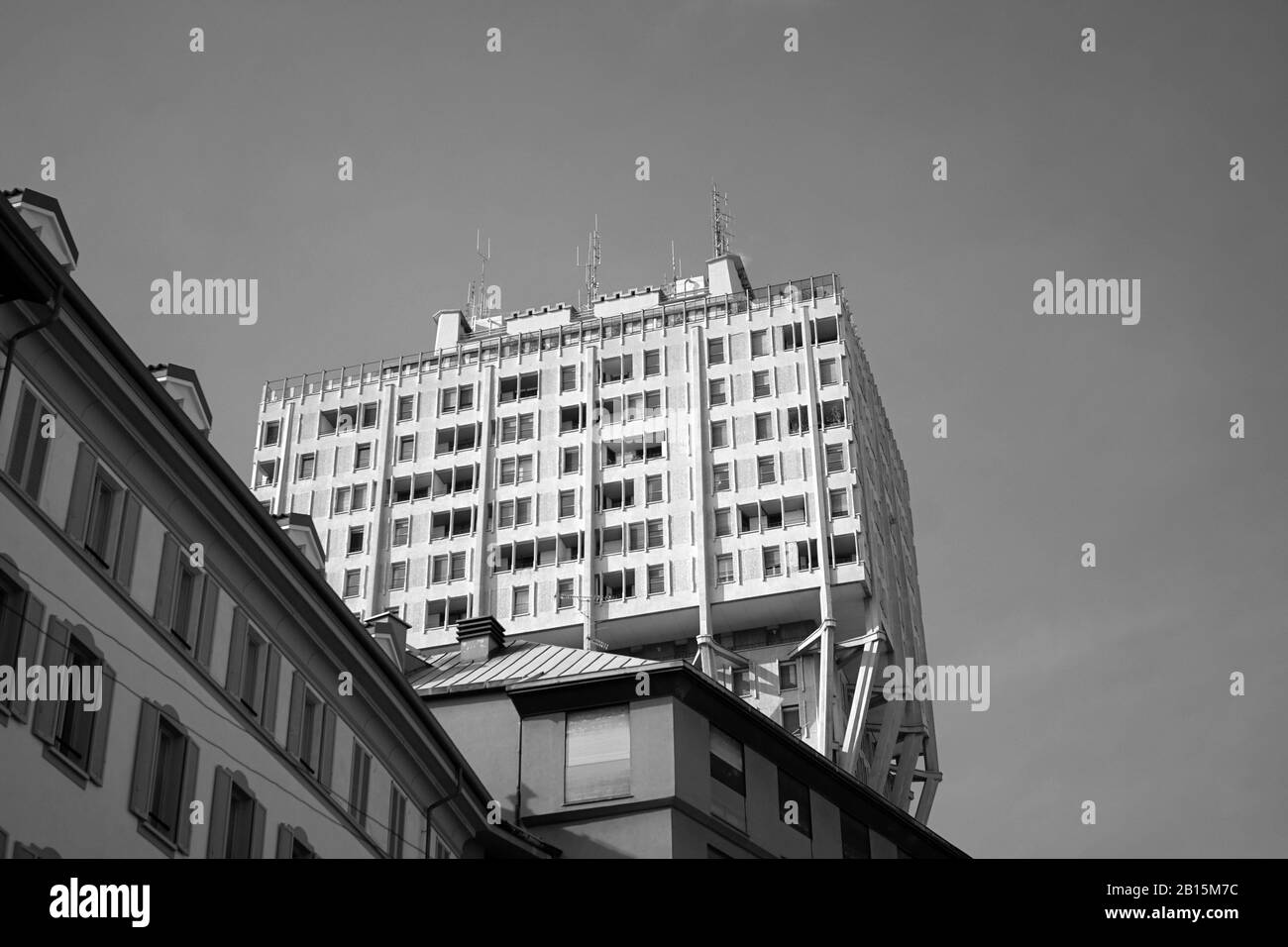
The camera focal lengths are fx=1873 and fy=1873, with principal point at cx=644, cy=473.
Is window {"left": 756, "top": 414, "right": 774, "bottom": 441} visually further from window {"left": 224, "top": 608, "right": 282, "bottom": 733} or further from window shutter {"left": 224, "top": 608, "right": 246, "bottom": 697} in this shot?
window shutter {"left": 224, "top": 608, "right": 246, "bottom": 697}

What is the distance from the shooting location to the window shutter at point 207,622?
3353cm

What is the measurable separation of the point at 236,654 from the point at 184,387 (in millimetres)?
5145

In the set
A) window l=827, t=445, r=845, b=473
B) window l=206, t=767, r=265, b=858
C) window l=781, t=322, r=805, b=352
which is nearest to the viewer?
window l=206, t=767, r=265, b=858

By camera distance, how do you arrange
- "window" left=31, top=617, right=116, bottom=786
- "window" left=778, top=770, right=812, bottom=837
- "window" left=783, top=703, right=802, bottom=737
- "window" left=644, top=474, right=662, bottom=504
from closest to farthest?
1. "window" left=31, top=617, right=116, bottom=786
2. "window" left=778, top=770, right=812, bottom=837
3. "window" left=783, top=703, right=802, bottom=737
4. "window" left=644, top=474, right=662, bottom=504

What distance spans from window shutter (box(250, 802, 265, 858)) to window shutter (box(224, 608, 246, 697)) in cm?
218

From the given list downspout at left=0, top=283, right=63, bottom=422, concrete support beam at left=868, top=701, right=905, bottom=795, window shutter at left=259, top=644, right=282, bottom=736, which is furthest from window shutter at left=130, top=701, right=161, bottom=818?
concrete support beam at left=868, top=701, right=905, bottom=795

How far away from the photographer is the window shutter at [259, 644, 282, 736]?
35.7 m

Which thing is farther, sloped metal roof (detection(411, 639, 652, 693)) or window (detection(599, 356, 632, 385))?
window (detection(599, 356, 632, 385))

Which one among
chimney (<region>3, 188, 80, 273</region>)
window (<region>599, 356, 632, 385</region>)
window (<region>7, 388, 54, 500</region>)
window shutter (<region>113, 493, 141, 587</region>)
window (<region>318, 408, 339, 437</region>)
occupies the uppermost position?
window (<region>599, 356, 632, 385</region>)

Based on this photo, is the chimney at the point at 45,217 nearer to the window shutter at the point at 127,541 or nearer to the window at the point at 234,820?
the window shutter at the point at 127,541

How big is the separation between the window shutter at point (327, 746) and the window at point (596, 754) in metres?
10.5

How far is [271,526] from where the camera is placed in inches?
1415

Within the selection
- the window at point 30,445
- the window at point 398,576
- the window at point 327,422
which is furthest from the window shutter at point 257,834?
the window at point 327,422
